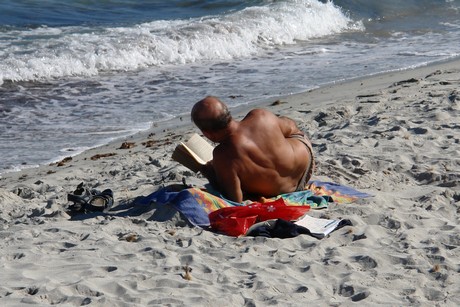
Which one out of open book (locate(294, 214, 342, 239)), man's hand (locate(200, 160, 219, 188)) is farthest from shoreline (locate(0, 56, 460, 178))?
open book (locate(294, 214, 342, 239))

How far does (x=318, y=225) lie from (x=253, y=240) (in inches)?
17.9

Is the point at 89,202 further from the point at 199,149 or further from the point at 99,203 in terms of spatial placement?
the point at 199,149

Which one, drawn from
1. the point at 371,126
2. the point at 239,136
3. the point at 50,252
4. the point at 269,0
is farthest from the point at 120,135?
the point at 269,0

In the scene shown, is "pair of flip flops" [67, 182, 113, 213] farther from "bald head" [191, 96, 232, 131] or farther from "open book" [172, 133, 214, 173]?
"bald head" [191, 96, 232, 131]

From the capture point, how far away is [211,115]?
5793mm

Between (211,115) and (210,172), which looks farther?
(210,172)

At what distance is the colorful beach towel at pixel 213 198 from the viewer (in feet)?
18.9

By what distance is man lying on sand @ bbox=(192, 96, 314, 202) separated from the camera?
19.2ft

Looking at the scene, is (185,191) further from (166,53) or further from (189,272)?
(166,53)

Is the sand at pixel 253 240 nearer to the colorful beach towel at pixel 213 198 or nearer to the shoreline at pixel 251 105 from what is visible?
the colorful beach towel at pixel 213 198

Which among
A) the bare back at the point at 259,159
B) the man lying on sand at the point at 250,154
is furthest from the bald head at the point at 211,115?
the bare back at the point at 259,159

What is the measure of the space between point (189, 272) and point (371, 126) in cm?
394

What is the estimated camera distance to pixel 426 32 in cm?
1698

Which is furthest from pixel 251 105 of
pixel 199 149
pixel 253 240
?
pixel 253 240
